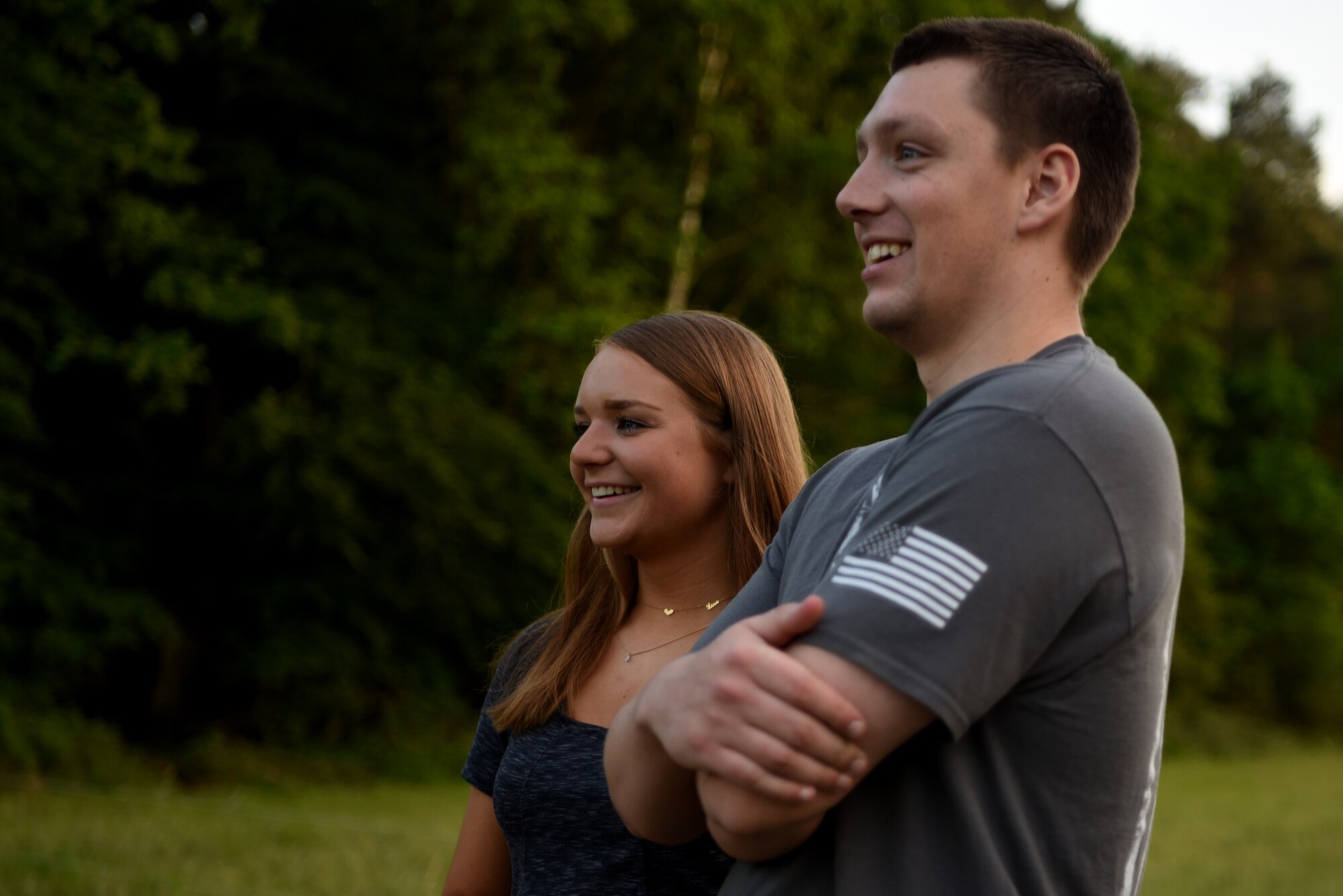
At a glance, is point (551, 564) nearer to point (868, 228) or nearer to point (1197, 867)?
point (1197, 867)

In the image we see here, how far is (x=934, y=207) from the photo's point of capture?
5.41 ft

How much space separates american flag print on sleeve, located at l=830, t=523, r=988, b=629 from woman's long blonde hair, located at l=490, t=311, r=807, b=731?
4.47ft

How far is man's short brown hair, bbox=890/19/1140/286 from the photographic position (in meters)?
1.65

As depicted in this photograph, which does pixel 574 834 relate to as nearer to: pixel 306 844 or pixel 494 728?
pixel 494 728

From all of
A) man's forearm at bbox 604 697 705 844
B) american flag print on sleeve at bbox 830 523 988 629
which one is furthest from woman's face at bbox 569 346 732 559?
american flag print on sleeve at bbox 830 523 988 629

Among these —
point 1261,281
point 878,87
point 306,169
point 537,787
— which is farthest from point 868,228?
point 1261,281

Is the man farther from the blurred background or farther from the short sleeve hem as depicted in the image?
the blurred background

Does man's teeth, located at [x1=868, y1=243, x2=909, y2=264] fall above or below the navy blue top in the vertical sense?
above

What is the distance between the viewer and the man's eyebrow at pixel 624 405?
9.40 feet

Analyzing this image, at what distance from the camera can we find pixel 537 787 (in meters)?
2.64

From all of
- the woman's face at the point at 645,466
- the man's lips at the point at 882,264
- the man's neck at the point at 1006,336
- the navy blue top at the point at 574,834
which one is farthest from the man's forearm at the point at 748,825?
the woman's face at the point at 645,466

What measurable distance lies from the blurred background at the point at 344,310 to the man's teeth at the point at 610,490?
7.13 m

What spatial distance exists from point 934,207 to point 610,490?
1.36m

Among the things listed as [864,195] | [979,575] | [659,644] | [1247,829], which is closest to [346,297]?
[1247,829]
